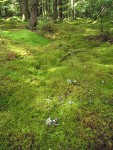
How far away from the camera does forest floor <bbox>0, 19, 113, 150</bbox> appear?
3404 millimetres

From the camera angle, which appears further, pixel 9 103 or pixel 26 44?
pixel 26 44

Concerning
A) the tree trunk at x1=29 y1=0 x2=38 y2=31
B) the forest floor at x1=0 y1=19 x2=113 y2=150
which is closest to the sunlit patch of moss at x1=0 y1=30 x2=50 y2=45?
the forest floor at x1=0 y1=19 x2=113 y2=150

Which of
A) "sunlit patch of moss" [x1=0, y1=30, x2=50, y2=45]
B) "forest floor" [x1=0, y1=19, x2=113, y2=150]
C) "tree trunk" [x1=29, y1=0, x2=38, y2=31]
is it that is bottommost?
"forest floor" [x1=0, y1=19, x2=113, y2=150]

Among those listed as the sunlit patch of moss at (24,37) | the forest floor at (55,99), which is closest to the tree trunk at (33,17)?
the sunlit patch of moss at (24,37)

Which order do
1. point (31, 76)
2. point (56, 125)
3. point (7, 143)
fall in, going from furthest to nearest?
point (31, 76) → point (56, 125) → point (7, 143)

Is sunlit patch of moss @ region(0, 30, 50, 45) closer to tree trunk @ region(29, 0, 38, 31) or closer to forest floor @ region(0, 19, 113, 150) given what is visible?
forest floor @ region(0, 19, 113, 150)

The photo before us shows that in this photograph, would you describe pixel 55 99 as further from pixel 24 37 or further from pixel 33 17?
pixel 33 17

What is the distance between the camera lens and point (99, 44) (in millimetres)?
8531

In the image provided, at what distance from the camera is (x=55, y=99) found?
14.1 ft

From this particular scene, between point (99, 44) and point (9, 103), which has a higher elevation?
point (99, 44)

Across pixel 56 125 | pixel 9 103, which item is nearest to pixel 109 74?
pixel 56 125

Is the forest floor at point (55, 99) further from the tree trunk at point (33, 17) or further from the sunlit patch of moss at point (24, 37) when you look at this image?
the tree trunk at point (33, 17)

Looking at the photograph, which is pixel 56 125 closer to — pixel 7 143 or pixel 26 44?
pixel 7 143

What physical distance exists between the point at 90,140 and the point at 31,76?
2.35 metres
